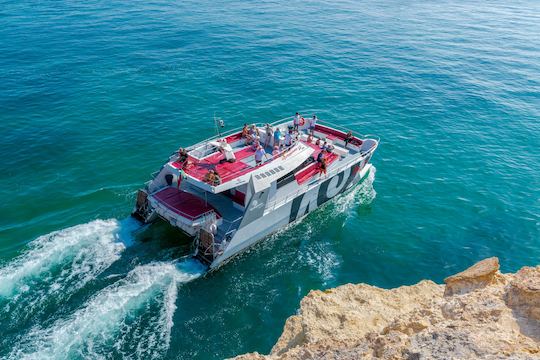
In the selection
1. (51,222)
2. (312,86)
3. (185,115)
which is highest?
(312,86)

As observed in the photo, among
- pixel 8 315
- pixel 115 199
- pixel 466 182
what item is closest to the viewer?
pixel 8 315

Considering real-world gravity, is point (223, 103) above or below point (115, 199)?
above

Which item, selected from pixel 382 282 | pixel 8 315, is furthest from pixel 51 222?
pixel 382 282

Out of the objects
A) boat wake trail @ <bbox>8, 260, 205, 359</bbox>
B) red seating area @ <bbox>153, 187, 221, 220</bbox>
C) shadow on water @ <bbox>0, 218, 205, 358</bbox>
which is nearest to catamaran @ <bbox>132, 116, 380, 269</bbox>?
red seating area @ <bbox>153, 187, 221, 220</bbox>

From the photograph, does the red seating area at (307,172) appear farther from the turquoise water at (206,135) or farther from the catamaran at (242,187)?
the turquoise water at (206,135)

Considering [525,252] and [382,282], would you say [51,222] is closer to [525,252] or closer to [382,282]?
[382,282]

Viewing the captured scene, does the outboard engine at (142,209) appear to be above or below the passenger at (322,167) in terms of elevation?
below

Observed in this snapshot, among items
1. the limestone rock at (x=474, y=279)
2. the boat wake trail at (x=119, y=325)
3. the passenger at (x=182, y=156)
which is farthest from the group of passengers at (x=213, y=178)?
the limestone rock at (x=474, y=279)
